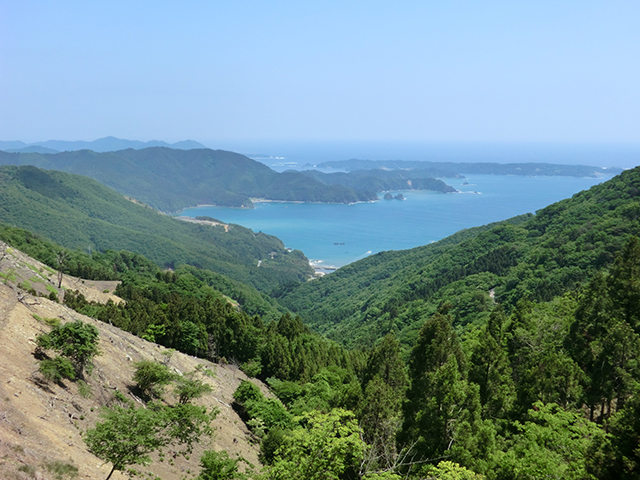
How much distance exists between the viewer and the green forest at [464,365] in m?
15.3

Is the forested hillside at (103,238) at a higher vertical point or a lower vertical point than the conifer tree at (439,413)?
lower

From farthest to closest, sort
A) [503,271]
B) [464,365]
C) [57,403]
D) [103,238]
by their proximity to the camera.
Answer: [103,238] < [503,271] < [464,365] < [57,403]

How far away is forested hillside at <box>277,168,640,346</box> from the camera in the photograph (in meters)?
60.9

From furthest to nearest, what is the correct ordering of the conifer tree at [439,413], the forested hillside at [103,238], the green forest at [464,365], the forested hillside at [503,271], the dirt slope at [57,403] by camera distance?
the forested hillside at [103,238] < the forested hillside at [503,271] < the conifer tree at [439,413] < the green forest at [464,365] < the dirt slope at [57,403]

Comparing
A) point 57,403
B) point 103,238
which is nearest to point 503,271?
point 57,403

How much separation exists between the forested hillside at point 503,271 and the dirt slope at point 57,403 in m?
35.6

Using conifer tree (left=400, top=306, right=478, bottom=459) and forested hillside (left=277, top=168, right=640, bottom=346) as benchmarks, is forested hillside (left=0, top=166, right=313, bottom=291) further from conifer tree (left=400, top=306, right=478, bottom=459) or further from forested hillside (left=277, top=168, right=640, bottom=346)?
conifer tree (left=400, top=306, right=478, bottom=459)

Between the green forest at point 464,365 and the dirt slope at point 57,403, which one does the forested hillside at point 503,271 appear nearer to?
the green forest at point 464,365

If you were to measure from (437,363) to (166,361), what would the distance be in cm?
2117

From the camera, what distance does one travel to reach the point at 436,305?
246 ft

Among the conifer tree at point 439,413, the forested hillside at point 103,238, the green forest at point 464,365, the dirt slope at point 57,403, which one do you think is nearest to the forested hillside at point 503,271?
the green forest at point 464,365

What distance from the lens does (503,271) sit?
7812cm

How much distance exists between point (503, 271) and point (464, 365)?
57.8m

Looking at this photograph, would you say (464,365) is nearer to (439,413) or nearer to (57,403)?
(439,413)
